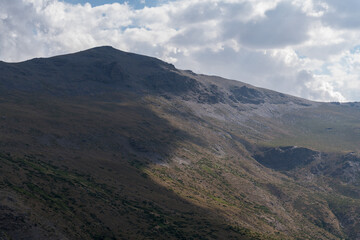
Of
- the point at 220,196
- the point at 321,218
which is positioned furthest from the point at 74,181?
the point at 321,218

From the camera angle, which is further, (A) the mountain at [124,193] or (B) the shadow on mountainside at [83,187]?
(A) the mountain at [124,193]

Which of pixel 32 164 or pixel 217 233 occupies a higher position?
pixel 32 164

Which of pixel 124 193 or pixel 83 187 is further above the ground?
pixel 83 187

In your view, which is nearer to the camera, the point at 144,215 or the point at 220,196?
the point at 144,215

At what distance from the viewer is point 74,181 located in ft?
350

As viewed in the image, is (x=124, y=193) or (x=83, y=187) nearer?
(x=83, y=187)

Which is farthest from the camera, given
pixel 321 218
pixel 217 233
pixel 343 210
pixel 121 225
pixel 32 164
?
pixel 343 210

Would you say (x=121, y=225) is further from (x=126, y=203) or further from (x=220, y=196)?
(x=220, y=196)

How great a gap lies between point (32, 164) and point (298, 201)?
14982 centimetres

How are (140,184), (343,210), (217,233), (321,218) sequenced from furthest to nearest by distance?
(343,210) < (321,218) < (140,184) < (217,233)

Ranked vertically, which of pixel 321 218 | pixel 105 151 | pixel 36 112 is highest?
pixel 36 112

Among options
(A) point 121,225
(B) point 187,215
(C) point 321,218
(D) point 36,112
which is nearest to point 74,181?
(A) point 121,225

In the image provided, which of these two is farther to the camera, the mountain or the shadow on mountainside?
the mountain

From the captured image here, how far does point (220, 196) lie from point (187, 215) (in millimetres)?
44079
